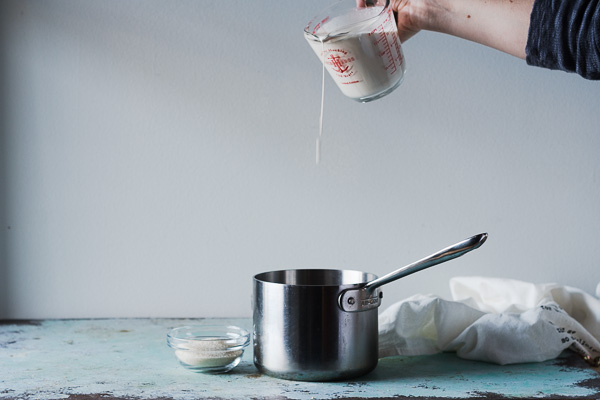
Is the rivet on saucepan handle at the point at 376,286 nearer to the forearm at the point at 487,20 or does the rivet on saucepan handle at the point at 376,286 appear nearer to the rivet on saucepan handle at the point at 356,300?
the rivet on saucepan handle at the point at 356,300

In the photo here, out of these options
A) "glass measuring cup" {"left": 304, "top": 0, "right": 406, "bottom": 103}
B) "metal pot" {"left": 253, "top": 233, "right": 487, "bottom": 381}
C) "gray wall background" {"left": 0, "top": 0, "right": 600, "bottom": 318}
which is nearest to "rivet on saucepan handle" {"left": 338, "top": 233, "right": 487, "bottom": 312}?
"metal pot" {"left": 253, "top": 233, "right": 487, "bottom": 381}

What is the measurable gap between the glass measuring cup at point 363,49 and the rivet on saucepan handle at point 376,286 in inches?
10.0

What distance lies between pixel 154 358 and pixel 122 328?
0.74 ft

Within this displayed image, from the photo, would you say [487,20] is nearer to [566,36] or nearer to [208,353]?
[566,36]

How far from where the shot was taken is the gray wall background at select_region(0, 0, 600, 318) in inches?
52.2

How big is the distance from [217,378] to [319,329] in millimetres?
176

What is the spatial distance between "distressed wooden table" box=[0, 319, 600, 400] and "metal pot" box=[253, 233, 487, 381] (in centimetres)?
2

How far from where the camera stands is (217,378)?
965mm

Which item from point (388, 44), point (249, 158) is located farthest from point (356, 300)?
point (249, 158)

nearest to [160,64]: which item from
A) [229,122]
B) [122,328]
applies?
[229,122]

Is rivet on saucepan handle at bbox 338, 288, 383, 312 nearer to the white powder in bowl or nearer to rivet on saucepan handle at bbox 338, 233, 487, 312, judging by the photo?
rivet on saucepan handle at bbox 338, 233, 487, 312

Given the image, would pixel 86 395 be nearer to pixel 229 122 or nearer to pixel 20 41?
pixel 229 122

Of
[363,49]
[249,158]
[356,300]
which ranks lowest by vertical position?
[356,300]

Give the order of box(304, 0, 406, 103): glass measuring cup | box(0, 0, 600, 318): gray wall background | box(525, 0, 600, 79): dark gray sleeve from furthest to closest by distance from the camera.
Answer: box(0, 0, 600, 318): gray wall background → box(304, 0, 406, 103): glass measuring cup → box(525, 0, 600, 79): dark gray sleeve
